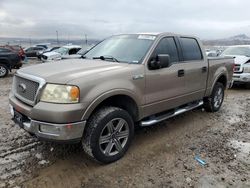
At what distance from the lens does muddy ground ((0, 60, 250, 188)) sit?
3324mm

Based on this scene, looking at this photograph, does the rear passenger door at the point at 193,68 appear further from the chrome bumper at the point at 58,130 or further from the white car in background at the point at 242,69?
the white car in background at the point at 242,69

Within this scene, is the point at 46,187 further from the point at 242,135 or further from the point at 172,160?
the point at 242,135

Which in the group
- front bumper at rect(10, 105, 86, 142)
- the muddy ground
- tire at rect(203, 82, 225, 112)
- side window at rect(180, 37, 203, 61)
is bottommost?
the muddy ground

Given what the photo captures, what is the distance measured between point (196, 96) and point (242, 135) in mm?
1161

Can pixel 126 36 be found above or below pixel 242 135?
above

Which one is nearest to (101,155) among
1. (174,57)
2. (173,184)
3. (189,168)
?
(173,184)

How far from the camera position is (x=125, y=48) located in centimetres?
448

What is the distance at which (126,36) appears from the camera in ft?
15.9

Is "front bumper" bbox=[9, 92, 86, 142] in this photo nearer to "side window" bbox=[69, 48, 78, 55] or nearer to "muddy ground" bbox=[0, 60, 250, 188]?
"muddy ground" bbox=[0, 60, 250, 188]

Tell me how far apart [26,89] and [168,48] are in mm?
2535

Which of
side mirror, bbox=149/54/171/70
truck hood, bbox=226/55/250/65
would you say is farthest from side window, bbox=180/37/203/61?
truck hood, bbox=226/55/250/65

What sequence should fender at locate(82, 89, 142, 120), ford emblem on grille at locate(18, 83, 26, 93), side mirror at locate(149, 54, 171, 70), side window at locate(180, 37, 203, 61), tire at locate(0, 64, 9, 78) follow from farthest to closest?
tire at locate(0, 64, 9, 78) < side window at locate(180, 37, 203, 61) < side mirror at locate(149, 54, 171, 70) < ford emblem on grille at locate(18, 83, 26, 93) < fender at locate(82, 89, 142, 120)

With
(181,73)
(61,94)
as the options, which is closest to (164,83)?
(181,73)

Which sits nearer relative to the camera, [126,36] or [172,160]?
[172,160]
